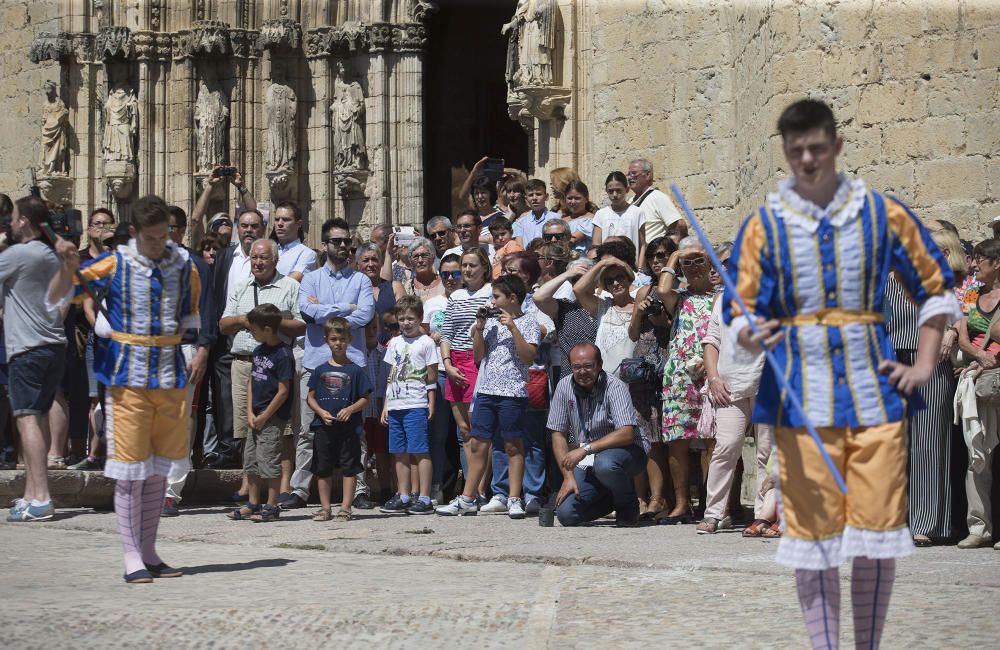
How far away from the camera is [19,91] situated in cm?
2211

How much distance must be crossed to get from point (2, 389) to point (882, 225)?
839cm

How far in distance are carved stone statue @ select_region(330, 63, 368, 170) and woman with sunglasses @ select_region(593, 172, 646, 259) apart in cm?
694

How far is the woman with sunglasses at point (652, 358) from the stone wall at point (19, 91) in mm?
13143

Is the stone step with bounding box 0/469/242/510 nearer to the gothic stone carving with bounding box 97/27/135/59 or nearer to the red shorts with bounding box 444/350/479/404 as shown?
the red shorts with bounding box 444/350/479/404

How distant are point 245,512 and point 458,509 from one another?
1.36 metres

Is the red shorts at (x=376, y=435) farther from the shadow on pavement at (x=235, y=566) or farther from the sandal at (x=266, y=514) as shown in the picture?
the shadow on pavement at (x=235, y=566)

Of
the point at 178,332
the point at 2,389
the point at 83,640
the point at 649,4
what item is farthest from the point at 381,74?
the point at 83,640

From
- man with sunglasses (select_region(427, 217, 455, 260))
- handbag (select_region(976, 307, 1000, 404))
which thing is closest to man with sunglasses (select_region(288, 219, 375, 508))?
man with sunglasses (select_region(427, 217, 455, 260))

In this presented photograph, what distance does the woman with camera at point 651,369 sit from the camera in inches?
393

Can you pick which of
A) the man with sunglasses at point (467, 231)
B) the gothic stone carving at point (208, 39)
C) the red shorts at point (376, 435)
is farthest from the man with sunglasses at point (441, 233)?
the gothic stone carving at point (208, 39)

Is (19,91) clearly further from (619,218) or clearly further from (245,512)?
(245,512)

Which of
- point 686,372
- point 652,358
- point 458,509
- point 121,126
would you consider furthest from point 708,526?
point 121,126

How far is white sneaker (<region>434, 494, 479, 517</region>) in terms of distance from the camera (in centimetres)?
1044

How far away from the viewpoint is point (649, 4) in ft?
48.4
